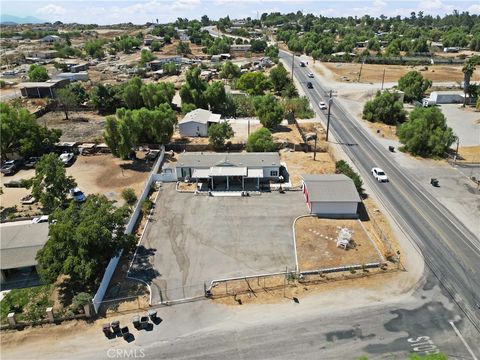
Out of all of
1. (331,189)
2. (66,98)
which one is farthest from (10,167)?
(331,189)

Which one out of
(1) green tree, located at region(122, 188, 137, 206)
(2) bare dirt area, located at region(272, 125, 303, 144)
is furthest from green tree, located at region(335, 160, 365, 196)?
(1) green tree, located at region(122, 188, 137, 206)

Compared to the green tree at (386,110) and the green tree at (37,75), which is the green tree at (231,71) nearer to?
the green tree at (386,110)

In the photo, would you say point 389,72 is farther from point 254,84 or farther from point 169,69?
point 169,69

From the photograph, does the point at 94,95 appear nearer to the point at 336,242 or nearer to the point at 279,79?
the point at 279,79

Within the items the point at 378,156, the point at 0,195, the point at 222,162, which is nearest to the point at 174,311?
the point at 222,162

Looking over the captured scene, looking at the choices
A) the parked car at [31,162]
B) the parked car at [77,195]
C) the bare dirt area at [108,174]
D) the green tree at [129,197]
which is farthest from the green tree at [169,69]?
the green tree at [129,197]
